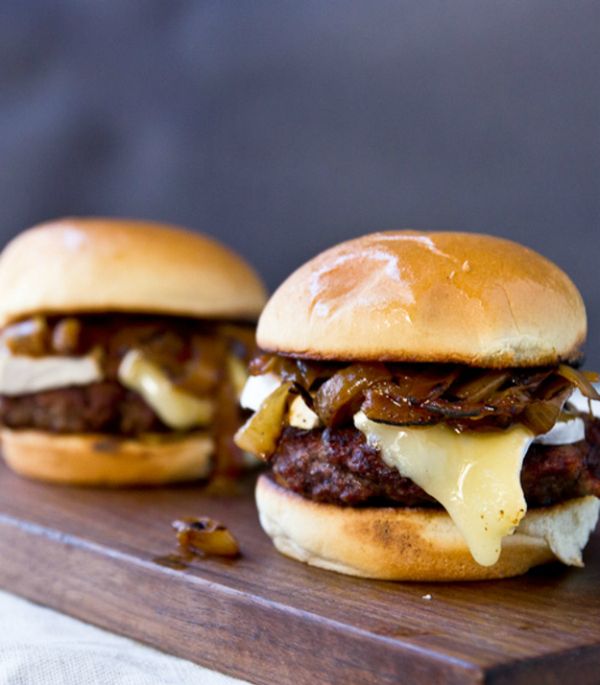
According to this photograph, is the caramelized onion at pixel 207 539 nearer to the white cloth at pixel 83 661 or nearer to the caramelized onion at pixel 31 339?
the white cloth at pixel 83 661


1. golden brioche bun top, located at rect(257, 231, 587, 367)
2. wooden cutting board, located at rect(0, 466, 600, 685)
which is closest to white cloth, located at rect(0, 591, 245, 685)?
wooden cutting board, located at rect(0, 466, 600, 685)

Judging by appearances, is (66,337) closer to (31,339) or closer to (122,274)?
(31,339)

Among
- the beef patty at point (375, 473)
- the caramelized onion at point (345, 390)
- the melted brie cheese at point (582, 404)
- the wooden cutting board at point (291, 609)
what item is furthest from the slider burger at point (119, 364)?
the melted brie cheese at point (582, 404)

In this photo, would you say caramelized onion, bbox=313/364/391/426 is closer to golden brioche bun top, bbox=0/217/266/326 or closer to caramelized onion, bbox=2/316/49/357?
golden brioche bun top, bbox=0/217/266/326

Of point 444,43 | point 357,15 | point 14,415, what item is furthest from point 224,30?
point 14,415

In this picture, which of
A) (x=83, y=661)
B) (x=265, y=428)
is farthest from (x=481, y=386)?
(x=83, y=661)
